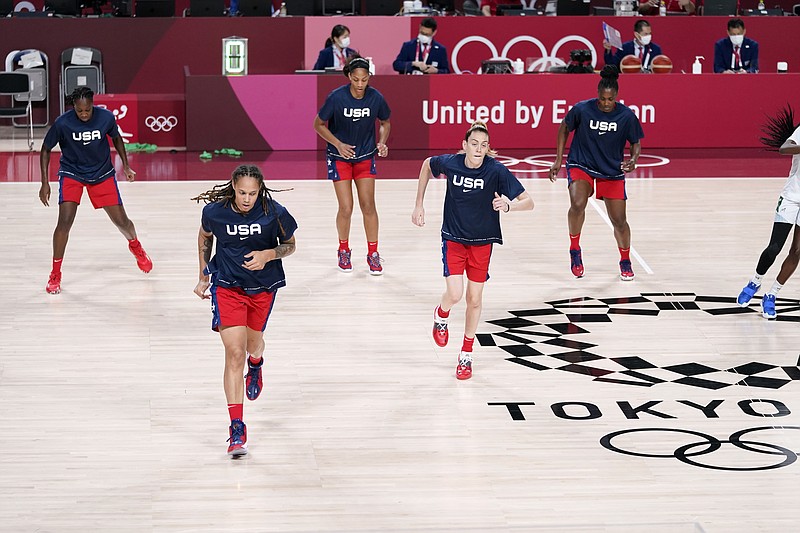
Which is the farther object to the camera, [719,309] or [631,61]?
[631,61]

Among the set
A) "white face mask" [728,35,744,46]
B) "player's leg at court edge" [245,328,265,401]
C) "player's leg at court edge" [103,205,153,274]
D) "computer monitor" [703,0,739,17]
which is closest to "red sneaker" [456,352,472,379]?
"player's leg at court edge" [245,328,265,401]

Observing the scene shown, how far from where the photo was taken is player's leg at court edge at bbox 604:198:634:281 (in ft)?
38.3

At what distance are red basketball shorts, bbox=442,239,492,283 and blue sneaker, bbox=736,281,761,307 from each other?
9.98ft

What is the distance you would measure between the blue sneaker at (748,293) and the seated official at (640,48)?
929 centimetres

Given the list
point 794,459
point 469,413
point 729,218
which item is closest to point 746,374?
point 794,459

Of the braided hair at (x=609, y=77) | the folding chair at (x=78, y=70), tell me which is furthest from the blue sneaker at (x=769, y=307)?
the folding chair at (x=78, y=70)

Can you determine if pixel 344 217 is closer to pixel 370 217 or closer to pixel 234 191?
pixel 370 217

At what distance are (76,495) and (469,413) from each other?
2669mm

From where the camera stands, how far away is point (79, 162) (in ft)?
36.1

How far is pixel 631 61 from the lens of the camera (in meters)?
18.9

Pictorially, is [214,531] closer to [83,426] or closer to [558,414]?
[83,426]

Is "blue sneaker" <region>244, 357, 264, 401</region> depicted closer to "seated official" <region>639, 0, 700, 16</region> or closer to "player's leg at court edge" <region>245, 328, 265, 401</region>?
"player's leg at court edge" <region>245, 328, 265, 401</region>

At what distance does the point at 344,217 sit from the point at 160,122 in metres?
7.90

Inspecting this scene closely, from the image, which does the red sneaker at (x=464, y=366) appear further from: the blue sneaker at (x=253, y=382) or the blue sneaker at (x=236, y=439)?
the blue sneaker at (x=236, y=439)
